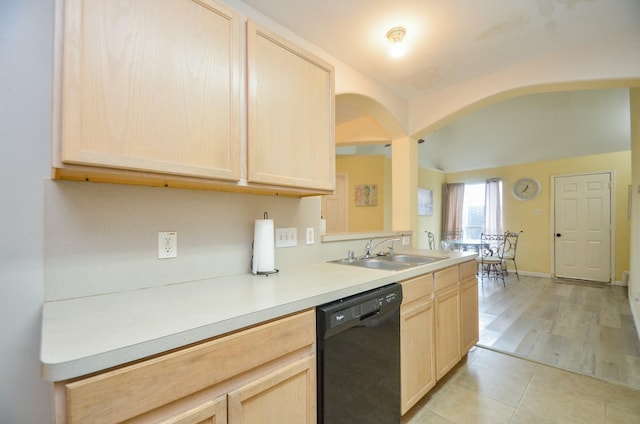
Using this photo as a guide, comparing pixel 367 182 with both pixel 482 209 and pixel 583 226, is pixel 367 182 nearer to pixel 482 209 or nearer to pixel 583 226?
pixel 482 209

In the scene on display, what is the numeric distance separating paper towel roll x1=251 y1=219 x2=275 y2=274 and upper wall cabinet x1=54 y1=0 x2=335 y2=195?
239mm

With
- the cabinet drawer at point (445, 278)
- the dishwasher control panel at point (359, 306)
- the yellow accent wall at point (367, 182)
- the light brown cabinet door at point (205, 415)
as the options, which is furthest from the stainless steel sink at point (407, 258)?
the yellow accent wall at point (367, 182)

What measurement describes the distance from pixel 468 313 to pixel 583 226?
450 centimetres

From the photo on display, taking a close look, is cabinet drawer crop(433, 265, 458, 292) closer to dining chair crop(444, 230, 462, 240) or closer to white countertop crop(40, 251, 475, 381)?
white countertop crop(40, 251, 475, 381)

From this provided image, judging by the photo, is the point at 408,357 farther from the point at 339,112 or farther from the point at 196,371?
the point at 339,112

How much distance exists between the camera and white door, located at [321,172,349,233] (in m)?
5.77

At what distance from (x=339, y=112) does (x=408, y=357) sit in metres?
2.67

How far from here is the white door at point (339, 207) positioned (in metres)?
5.77

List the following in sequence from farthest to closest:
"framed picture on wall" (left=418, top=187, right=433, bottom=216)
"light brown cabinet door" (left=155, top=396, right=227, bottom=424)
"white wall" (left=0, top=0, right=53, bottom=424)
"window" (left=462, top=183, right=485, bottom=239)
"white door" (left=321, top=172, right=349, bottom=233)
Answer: "window" (left=462, top=183, right=485, bottom=239) → "framed picture on wall" (left=418, top=187, right=433, bottom=216) → "white door" (left=321, top=172, right=349, bottom=233) → "white wall" (left=0, top=0, right=53, bottom=424) → "light brown cabinet door" (left=155, top=396, right=227, bottom=424)

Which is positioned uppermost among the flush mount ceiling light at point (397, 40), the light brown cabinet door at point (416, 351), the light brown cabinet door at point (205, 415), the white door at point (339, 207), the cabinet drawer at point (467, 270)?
the flush mount ceiling light at point (397, 40)

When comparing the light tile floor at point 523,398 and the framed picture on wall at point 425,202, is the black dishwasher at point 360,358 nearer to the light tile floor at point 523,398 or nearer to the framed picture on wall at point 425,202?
the light tile floor at point 523,398

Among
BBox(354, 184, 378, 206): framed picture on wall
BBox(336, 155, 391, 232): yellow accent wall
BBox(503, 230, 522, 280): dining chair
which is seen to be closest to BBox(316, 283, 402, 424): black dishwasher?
BBox(336, 155, 391, 232): yellow accent wall

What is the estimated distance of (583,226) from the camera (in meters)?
5.00

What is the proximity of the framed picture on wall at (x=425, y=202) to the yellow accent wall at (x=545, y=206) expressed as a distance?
1.13 m
